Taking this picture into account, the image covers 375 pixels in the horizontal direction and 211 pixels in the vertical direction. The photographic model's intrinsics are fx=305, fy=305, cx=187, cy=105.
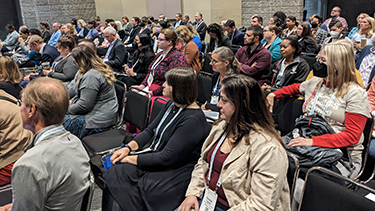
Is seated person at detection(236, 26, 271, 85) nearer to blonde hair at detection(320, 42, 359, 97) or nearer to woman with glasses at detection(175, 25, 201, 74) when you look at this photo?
woman with glasses at detection(175, 25, 201, 74)

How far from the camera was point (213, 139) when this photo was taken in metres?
1.92

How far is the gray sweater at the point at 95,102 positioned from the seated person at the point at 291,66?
5.73 feet

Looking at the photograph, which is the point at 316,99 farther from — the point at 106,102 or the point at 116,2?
the point at 116,2

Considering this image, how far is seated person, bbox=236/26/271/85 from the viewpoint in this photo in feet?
13.4

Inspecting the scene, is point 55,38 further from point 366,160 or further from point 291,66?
point 366,160

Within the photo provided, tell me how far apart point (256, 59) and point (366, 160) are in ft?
7.32

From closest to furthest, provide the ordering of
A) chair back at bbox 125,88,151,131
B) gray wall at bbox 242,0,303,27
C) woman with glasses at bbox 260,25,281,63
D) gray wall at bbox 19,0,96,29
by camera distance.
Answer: chair back at bbox 125,88,151,131 → woman with glasses at bbox 260,25,281,63 → gray wall at bbox 242,0,303,27 → gray wall at bbox 19,0,96,29

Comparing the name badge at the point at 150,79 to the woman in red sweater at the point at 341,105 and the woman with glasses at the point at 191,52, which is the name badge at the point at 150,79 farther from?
the woman in red sweater at the point at 341,105

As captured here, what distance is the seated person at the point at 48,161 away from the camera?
1.35 m

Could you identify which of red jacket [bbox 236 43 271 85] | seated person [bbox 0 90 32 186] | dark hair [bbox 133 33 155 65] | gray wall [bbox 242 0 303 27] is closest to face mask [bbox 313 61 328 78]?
red jacket [bbox 236 43 271 85]

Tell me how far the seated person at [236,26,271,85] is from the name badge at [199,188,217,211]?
8.26ft

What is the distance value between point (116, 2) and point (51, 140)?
1404 centimetres

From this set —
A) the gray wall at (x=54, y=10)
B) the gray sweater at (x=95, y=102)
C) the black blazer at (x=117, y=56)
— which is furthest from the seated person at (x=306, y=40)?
the gray wall at (x=54, y=10)

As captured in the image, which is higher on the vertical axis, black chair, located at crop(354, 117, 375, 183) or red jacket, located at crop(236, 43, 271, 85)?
red jacket, located at crop(236, 43, 271, 85)
